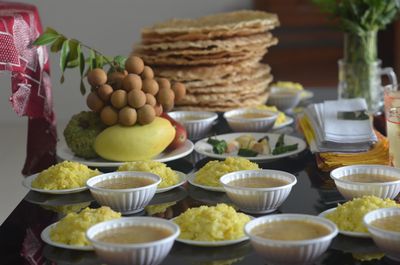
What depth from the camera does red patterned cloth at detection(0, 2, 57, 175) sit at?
204 centimetres

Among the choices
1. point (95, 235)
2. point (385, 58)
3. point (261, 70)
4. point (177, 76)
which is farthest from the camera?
point (385, 58)

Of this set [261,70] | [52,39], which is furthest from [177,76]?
[52,39]

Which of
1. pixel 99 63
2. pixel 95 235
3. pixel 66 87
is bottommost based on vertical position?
pixel 66 87

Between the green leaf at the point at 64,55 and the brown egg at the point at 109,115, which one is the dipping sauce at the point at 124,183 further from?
the green leaf at the point at 64,55

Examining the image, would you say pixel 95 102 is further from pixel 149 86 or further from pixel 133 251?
pixel 133 251

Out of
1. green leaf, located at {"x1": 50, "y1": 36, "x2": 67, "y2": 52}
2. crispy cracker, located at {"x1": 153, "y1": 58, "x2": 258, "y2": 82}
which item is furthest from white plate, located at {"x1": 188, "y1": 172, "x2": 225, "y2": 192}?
crispy cracker, located at {"x1": 153, "y1": 58, "x2": 258, "y2": 82}

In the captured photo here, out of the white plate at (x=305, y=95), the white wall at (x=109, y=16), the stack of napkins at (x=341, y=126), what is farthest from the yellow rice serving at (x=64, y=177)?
the white wall at (x=109, y=16)

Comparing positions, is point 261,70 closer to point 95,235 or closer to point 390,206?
point 390,206

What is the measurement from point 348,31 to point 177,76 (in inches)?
22.6

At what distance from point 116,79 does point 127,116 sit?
12 cm

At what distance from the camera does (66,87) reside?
4773 mm

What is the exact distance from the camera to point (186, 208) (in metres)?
1.75

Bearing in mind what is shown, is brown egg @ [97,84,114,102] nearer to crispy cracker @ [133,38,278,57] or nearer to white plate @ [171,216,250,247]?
crispy cracker @ [133,38,278,57]

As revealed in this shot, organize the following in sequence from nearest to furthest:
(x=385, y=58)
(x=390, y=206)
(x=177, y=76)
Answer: (x=390, y=206) → (x=177, y=76) → (x=385, y=58)
